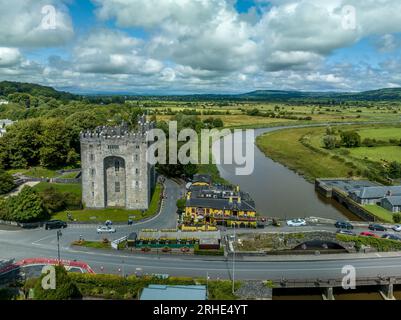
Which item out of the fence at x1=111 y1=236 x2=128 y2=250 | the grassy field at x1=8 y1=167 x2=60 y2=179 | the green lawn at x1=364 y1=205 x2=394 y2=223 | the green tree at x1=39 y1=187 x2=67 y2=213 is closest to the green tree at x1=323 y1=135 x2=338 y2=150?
the green lawn at x1=364 y1=205 x2=394 y2=223

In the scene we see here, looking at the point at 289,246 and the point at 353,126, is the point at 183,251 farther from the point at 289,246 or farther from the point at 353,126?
the point at 353,126

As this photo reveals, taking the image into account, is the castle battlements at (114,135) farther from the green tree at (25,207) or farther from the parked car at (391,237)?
the parked car at (391,237)

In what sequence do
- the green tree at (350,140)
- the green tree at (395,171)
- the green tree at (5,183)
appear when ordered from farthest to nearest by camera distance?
the green tree at (350,140)
the green tree at (395,171)
the green tree at (5,183)

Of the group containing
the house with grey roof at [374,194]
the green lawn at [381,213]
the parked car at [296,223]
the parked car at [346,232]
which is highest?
the house with grey roof at [374,194]

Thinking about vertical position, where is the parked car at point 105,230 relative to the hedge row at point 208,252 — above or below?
above

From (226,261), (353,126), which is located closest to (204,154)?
(226,261)

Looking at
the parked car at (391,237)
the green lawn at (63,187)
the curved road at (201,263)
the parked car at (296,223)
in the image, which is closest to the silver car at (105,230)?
the curved road at (201,263)
